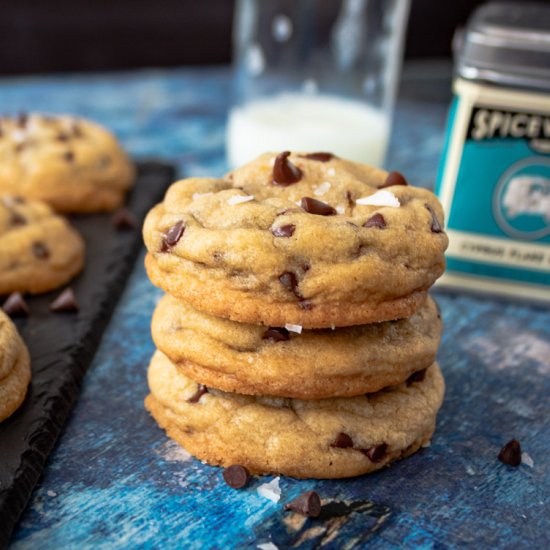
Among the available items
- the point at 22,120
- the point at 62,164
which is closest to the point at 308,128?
the point at 62,164

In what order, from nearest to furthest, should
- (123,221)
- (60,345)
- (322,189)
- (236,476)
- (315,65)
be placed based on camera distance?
1. (236,476)
2. (322,189)
3. (60,345)
4. (123,221)
5. (315,65)

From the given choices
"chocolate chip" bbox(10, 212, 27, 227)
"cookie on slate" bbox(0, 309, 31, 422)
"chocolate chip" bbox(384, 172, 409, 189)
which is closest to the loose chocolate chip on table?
"chocolate chip" bbox(10, 212, 27, 227)

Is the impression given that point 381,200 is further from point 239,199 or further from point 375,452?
point 375,452

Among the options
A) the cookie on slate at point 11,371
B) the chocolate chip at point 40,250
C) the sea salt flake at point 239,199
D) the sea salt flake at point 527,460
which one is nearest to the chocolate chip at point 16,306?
the chocolate chip at point 40,250

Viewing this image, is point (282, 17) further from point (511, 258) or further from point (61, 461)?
point (61, 461)

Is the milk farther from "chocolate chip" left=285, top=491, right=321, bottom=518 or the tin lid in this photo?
"chocolate chip" left=285, top=491, right=321, bottom=518

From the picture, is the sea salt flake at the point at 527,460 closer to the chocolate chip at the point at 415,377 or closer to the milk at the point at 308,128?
the chocolate chip at the point at 415,377
